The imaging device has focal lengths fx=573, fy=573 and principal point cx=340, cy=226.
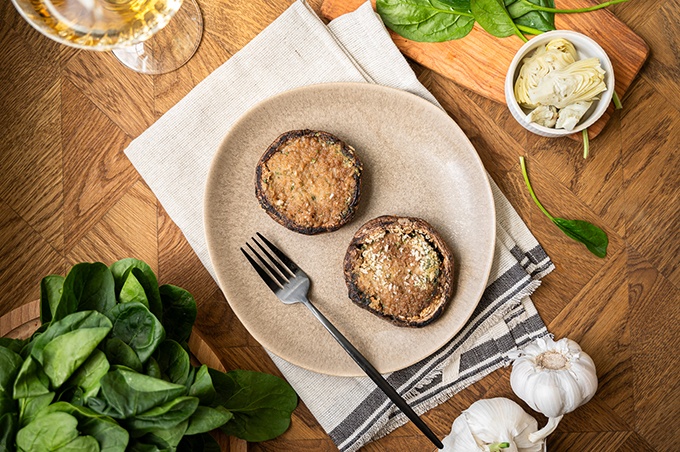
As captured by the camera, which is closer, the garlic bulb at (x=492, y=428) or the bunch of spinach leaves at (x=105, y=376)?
the bunch of spinach leaves at (x=105, y=376)

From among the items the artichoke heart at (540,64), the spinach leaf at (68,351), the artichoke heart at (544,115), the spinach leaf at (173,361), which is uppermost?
the spinach leaf at (68,351)

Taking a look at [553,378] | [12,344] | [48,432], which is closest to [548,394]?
[553,378]

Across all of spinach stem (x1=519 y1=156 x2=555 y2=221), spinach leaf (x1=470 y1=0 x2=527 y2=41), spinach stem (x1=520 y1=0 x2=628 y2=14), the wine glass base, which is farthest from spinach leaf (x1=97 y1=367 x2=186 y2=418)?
spinach stem (x1=520 y1=0 x2=628 y2=14)

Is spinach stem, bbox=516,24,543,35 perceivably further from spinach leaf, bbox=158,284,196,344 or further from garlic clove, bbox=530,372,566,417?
spinach leaf, bbox=158,284,196,344

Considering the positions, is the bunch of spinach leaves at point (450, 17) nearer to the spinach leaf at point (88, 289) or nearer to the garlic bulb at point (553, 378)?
the garlic bulb at point (553, 378)

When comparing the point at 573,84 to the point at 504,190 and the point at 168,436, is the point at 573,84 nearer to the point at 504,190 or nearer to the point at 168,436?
the point at 504,190

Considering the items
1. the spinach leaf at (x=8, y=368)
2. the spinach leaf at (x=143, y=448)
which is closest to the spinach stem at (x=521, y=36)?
the spinach leaf at (x=143, y=448)
